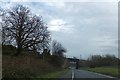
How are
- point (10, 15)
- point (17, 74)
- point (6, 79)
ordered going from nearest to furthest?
point (6, 79)
point (17, 74)
point (10, 15)

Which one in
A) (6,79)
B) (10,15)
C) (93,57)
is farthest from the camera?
(93,57)

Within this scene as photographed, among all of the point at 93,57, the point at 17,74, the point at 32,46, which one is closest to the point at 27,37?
the point at 32,46

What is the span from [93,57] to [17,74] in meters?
167

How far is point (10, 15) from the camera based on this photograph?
258ft

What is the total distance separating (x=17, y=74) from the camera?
25.3 meters

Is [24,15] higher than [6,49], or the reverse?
[24,15]

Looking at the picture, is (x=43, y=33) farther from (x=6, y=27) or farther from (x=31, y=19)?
(x=6, y=27)

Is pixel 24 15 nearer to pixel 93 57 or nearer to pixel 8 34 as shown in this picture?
pixel 8 34

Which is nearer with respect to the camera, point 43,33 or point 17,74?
point 17,74

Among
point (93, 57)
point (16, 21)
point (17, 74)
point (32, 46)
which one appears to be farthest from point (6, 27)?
point (93, 57)

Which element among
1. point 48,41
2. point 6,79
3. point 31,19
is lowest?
point 6,79

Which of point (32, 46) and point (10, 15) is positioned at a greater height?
point (10, 15)

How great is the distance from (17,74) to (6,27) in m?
53.0

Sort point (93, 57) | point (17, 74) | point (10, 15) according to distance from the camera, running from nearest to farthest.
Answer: point (17, 74) → point (10, 15) → point (93, 57)
